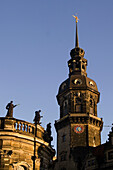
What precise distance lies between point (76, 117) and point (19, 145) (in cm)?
3259

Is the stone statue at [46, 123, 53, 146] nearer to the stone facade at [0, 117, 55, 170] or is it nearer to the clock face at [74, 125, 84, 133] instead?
the stone facade at [0, 117, 55, 170]

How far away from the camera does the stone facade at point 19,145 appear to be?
75.9ft

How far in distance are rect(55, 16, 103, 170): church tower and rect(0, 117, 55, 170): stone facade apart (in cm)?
2922

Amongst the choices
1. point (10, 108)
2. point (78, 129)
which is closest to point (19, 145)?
point (10, 108)

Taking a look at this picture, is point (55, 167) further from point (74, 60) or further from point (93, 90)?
point (74, 60)

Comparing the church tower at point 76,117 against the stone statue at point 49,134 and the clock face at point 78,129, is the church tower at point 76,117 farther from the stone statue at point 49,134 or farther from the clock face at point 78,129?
the stone statue at point 49,134

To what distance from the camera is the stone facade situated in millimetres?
23141

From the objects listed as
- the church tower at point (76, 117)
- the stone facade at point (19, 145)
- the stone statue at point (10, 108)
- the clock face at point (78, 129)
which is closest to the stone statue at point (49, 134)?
the stone facade at point (19, 145)

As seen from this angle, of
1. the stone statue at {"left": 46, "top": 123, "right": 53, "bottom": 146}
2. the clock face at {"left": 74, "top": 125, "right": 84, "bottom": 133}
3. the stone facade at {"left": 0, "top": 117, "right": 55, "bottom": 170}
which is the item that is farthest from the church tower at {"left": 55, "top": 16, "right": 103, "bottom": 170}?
the stone facade at {"left": 0, "top": 117, "right": 55, "bottom": 170}

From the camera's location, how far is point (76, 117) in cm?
5597

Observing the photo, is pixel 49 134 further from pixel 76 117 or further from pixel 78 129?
pixel 76 117

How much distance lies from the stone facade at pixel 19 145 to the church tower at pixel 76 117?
95.9 ft


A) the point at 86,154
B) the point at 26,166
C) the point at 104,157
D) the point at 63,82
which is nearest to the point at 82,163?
the point at 86,154

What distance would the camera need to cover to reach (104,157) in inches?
1973
